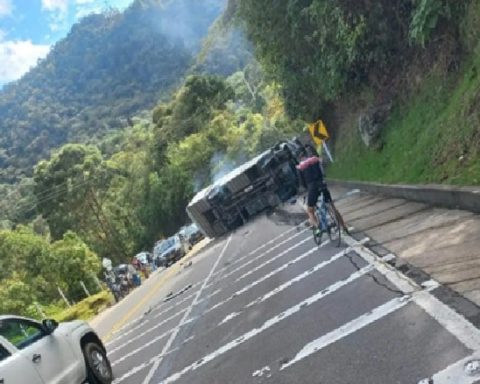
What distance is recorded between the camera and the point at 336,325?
21.4 ft

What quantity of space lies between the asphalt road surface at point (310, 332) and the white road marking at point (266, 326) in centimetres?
2

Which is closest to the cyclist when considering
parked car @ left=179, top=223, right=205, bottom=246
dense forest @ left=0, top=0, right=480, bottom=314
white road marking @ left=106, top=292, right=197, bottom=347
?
dense forest @ left=0, top=0, right=480, bottom=314

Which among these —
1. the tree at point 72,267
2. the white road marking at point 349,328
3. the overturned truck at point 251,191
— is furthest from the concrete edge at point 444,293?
the tree at point 72,267

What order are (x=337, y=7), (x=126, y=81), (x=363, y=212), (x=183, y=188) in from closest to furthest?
(x=363, y=212) → (x=337, y=7) → (x=183, y=188) → (x=126, y=81)

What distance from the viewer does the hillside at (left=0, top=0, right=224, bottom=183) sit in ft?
443

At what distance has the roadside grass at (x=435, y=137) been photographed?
10.2 m

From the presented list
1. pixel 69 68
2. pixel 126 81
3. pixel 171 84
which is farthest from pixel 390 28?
pixel 69 68

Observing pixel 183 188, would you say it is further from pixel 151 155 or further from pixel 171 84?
pixel 171 84

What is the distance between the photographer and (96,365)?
8578 mm

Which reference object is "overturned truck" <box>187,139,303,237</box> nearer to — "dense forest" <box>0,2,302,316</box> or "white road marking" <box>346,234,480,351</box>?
"dense forest" <box>0,2,302,316</box>

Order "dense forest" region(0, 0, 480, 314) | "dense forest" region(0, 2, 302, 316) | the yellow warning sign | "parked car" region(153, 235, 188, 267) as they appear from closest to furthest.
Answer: "dense forest" region(0, 0, 480, 314) → the yellow warning sign → "parked car" region(153, 235, 188, 267) → "dense forest" region(0, 2, 302, 316)

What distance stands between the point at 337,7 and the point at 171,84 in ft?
375

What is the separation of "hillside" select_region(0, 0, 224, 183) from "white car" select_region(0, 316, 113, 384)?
11351 centimetres

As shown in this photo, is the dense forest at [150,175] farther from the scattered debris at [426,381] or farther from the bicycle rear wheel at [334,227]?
the scattered debris at [426,381]
